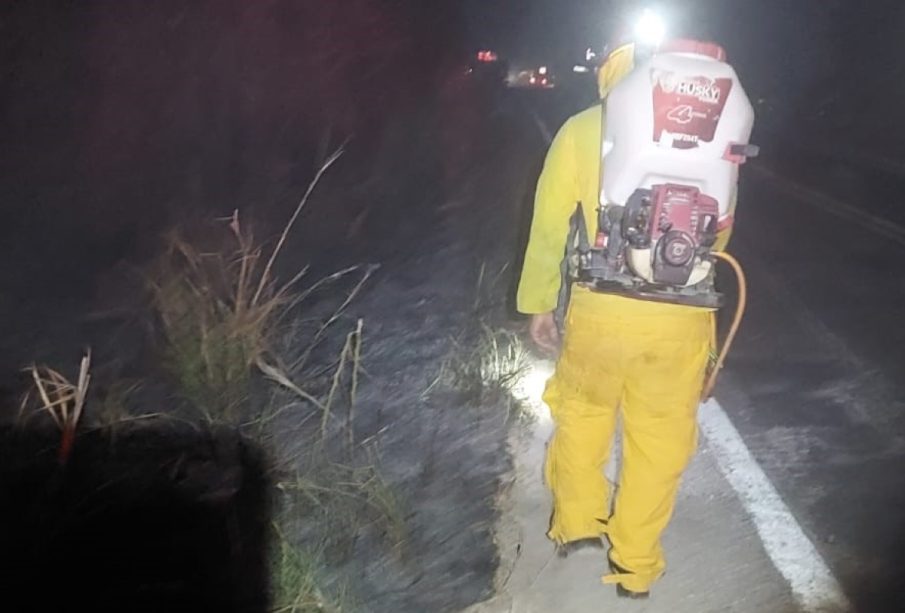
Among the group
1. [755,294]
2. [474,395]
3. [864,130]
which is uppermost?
[474,395]

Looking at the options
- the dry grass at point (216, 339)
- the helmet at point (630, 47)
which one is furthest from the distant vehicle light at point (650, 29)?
the dry grass at point (216, 339)

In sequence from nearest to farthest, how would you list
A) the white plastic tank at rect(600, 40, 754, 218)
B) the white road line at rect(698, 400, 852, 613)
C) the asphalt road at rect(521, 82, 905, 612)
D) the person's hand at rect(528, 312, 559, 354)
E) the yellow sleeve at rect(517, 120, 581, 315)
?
the white plastic tank at rect(600, 40, 754, 218) → the yellow sleeve at rect(517, 120, 581, 315) → the white road line at rect(698, 400, 852, 613) → the person's hand at rect(528, 312, 559, 354) → the asphalt road at rect(521, 82, 905, 612)

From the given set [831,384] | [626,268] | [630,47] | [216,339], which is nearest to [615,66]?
[630,47]

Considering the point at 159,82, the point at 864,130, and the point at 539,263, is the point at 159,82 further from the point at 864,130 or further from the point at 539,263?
the point at 864,130

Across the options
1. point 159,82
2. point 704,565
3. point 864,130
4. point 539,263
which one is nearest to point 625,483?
point 704,565

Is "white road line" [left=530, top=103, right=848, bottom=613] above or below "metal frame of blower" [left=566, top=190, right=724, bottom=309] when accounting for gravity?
below

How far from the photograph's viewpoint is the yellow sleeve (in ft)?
9.91

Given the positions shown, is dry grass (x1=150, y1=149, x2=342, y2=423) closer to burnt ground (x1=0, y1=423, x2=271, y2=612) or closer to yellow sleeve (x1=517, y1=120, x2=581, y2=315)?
burnt ground (x1=0, y1=423, x2=271, y2=612)

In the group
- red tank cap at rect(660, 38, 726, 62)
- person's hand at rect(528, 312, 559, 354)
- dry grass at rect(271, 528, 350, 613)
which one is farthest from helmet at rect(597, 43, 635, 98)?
dry grass at rect(271, 528, 350, 613)

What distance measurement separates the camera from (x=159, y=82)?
9484 mm

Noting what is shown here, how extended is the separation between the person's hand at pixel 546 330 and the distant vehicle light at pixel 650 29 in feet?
3.29

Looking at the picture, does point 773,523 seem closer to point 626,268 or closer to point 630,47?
point 626,268

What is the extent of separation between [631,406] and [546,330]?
48 cm

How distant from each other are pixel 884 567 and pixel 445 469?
67.0 inches
